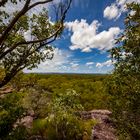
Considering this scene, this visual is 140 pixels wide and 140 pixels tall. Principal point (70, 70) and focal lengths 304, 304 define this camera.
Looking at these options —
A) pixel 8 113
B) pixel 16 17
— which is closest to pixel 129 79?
pixel 16 17

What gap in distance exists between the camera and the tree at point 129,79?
47.0 ft

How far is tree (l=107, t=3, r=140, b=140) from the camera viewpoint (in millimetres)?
14322

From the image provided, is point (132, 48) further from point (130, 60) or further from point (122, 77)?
point (122, 77)

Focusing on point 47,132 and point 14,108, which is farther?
point 47,132

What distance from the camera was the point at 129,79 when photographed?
15.1 meters

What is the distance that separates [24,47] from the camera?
22484mm

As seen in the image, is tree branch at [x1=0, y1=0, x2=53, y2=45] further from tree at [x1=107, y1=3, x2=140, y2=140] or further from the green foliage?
the green foliage

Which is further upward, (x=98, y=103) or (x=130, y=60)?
(x=130, y=60)

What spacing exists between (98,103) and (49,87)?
28.9 m

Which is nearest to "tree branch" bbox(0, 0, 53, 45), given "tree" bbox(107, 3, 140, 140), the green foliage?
"tree" bbox(107, 3, 140, 140)

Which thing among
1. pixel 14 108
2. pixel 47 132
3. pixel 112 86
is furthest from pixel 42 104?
pixel 112 86

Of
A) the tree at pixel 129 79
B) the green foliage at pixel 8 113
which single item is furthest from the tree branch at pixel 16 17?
the green foliage at pixel 8 113

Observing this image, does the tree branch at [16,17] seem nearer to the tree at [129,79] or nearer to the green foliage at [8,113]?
the tree at [129,79]

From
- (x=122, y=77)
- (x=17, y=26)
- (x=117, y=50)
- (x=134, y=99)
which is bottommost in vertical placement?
(x=134, y=99)
